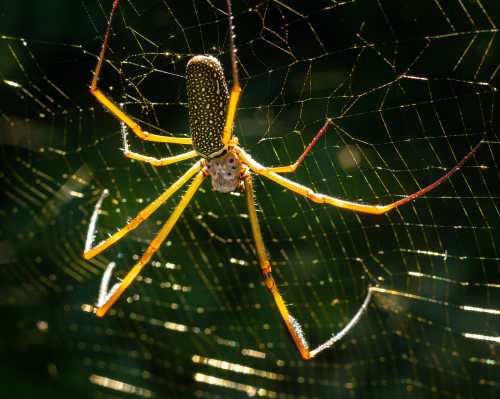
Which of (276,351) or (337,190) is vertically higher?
(337,190)

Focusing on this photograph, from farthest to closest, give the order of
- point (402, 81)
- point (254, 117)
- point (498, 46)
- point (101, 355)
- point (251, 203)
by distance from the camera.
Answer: point (101, 355) < point (254, 117) < point (402, 81) < point (498, 46) < point (251, 203)

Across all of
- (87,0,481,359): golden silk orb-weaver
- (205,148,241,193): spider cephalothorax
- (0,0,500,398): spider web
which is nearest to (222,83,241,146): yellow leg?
(87,0,481,359): golden silk orb-weaver

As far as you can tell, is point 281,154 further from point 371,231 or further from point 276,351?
point 276,351

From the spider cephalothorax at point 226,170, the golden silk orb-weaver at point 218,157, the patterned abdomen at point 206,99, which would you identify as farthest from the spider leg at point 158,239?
the patterned abdomen at point 206,99

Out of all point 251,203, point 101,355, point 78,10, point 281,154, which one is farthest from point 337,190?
point 101,355

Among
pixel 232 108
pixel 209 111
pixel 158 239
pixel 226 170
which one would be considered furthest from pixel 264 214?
pixel 232 108

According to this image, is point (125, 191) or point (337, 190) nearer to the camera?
point (337, 190)

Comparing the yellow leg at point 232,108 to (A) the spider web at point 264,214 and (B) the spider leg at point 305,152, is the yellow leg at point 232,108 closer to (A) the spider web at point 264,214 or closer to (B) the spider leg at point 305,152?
(B) the spider leg at point 305,152
